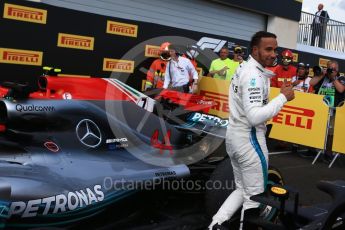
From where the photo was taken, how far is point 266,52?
2959 millimetres

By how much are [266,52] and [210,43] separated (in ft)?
27.4

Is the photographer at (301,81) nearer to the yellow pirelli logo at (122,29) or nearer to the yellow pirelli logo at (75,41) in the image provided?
the yellow pirelli logo at (122,29)

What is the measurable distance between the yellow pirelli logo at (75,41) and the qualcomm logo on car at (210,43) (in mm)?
3038

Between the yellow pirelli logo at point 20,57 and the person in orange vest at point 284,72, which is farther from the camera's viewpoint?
the person in orange vest at point 284,72

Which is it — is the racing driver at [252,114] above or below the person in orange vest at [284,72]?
below

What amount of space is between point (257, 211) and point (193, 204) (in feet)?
3.84

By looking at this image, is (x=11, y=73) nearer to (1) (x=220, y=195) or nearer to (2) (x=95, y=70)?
(2) (x=95, y=70)

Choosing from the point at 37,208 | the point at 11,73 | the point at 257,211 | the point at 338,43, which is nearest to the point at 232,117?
the point at 257,211

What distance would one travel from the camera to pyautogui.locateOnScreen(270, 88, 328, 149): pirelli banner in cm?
730

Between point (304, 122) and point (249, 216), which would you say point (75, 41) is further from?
point (249, 216)

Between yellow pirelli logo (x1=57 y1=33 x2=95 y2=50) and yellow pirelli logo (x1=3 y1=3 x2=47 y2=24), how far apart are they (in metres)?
0.46

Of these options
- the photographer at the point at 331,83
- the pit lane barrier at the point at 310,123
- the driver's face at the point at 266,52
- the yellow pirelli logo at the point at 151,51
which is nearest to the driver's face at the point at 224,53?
the yellow pirelli logo at the point at 151,51

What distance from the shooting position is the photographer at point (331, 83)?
734 cm

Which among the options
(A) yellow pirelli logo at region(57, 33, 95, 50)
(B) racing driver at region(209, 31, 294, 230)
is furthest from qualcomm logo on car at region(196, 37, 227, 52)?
(B) racing driver at region(209, 31, 294, 230)
